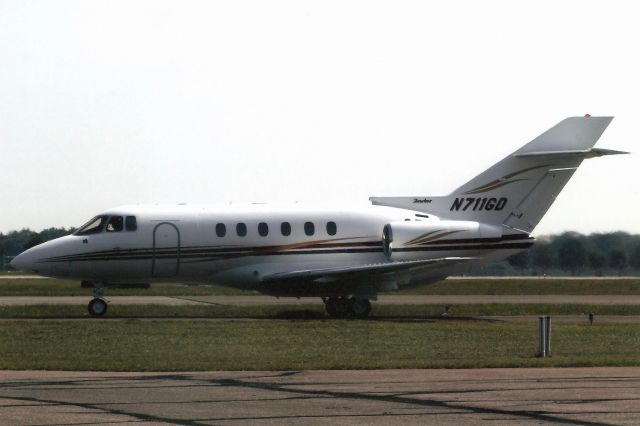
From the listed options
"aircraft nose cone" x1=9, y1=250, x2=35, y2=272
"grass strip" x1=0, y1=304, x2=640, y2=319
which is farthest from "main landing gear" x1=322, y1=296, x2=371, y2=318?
"aircraft nose cone" x1=9, y1=250, x2=35, y2=272

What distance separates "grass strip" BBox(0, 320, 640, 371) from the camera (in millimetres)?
24547

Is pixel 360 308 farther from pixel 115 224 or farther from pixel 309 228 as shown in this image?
pixel 115 224

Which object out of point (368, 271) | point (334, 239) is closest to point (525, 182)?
point (368, 271)

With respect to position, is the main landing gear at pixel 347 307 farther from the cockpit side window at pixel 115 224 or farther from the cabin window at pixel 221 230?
the cockpit side window at pixel 115 224

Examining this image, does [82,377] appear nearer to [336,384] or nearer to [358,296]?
[336,384]

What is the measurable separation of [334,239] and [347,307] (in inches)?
88.4

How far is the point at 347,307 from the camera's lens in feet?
136

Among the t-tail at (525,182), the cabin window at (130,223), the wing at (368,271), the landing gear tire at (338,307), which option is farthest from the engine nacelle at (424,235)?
the cabin window at (130,223)

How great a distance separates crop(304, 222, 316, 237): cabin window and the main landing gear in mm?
2258

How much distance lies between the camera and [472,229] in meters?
41.6

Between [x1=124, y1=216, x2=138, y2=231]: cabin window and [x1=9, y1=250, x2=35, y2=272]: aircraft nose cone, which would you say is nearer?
[x1=9, y1=250, x2=35, y2=272]: aircraft nose cone

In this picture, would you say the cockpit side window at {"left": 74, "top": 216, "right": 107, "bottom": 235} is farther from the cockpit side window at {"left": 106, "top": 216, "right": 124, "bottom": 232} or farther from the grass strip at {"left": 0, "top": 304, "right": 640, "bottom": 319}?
the grass strip at {"left": 0, "top": 304, "right": 640, "bottom": 319}

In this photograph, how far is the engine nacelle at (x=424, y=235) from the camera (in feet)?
136

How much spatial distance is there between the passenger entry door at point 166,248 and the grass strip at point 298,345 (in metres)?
4.17
